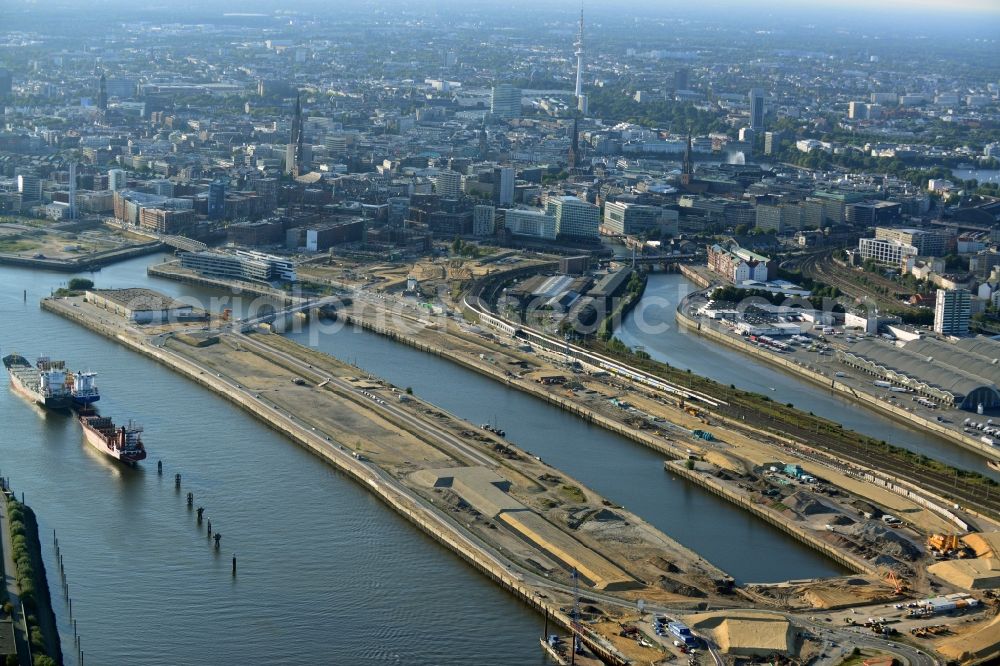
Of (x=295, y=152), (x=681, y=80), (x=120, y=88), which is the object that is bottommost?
(x=295, y=152)

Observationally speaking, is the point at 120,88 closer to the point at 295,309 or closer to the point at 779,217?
the point at 779,217

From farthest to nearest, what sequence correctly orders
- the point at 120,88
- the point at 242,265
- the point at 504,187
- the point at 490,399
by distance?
the point at 120,88 → the point at 504,187 → the point at 242,265 → the point at 490,399

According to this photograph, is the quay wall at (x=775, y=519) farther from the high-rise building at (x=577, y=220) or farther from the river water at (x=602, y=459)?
the high-rise building at (x=577, y=220)

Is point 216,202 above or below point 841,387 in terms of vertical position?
above

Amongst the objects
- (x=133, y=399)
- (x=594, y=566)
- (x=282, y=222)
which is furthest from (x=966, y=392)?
(x=282, y=222)

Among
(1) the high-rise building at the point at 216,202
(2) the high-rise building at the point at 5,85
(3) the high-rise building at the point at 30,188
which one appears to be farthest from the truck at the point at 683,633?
(2) the high-rise building at the point at 5,85

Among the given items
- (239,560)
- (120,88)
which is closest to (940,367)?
(239,560)

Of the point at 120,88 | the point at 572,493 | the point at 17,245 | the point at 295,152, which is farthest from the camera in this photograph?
the point at 120,88

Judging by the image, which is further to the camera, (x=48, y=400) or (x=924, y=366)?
(x=924, y=366)
